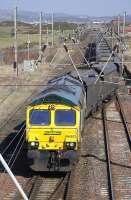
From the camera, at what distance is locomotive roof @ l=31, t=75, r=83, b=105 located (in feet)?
64.6

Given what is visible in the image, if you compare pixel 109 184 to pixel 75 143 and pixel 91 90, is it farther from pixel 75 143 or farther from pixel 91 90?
pixel 91 90

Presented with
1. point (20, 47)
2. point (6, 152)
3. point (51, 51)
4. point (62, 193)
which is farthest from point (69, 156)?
point (20, 47)

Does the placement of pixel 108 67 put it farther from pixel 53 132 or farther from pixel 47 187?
pixel 47 187

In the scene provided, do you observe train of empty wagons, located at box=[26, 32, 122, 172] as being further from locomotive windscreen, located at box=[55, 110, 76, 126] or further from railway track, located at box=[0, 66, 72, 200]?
railway track, located at box=[0, 66, 72, 200]

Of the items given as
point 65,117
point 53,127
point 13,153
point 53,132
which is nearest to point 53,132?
point 53,132

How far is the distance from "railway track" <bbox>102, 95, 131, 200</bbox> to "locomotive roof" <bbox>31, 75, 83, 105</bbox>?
303cm

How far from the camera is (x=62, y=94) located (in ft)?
66.7

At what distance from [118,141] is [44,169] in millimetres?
7208

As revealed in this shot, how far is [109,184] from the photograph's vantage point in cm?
1866

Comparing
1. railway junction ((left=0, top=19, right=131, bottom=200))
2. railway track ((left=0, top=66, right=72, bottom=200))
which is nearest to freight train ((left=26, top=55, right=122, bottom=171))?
railway junction ((left=0, top=19, right=131, bottom=200))

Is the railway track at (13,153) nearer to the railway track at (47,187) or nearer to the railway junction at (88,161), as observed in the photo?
the railway junction at (88,161)

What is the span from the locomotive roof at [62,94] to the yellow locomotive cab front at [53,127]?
0.24 metres

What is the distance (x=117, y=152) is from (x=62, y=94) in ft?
15.3

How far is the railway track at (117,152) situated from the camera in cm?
1836
